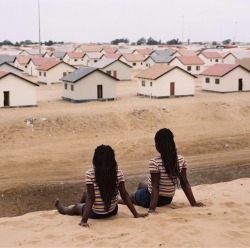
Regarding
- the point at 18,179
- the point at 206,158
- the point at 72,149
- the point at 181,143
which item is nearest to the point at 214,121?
the point at 181,143

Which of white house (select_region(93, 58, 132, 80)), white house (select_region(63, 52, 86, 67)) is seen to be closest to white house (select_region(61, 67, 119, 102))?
white house (select_region(93, 58, 132, 80))

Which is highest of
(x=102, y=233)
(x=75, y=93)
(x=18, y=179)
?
(x=75, y=93)

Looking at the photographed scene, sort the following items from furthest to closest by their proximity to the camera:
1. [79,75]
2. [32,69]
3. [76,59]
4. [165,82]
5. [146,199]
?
[76,59] < [32,69] < [165,82] < [79,75] < [146,199]

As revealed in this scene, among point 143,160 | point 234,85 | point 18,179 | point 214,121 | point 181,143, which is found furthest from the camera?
point 234,85

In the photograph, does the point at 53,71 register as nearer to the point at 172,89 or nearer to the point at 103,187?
the point at 172,89

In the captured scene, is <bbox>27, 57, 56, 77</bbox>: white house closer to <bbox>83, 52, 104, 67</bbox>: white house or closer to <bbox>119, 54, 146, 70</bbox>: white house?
<bbox>83, 52, 104, 67</bbox>: white house

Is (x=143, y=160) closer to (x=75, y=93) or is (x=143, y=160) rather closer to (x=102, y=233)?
(x=75, y=93)

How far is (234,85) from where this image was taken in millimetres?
46625

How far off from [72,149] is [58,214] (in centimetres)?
1762

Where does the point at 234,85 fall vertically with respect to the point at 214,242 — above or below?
above

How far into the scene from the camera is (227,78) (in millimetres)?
46094

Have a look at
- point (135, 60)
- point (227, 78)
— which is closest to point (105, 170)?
point (227, 78)

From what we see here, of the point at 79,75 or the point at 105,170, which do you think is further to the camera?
the point at 79,75

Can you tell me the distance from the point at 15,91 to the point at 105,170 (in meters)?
29.4
